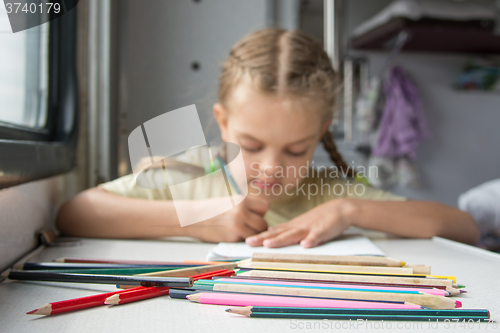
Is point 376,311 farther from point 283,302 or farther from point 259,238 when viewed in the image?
point 259,238

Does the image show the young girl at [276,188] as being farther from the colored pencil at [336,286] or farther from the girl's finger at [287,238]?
the colored pencil at [336,286]

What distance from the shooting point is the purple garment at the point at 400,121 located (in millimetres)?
1624

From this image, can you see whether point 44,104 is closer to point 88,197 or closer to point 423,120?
point 88,197

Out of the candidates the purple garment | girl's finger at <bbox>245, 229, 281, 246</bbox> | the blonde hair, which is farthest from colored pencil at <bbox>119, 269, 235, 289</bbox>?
the purple garment

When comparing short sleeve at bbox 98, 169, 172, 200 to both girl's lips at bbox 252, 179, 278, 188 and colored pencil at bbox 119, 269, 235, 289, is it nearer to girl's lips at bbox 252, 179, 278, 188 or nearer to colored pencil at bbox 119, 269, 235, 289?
girl's lips at bbox 252, 179, 278, 188

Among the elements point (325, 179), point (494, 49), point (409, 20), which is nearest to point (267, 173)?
point (325, 179)

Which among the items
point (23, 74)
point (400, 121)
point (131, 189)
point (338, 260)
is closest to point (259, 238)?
point (338, 260)

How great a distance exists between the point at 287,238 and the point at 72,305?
0.83ft

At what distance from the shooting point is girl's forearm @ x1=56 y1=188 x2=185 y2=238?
507 mm

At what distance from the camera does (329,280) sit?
27cm

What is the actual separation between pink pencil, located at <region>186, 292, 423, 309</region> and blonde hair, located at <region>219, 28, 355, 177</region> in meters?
0.42

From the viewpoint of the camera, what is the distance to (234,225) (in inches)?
19.0

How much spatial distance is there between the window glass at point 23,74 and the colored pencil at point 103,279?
0.73 feet

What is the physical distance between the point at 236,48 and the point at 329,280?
1.69 ft
